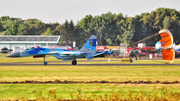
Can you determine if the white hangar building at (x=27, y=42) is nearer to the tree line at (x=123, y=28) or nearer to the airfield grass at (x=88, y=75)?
the tree line at (x=123, y=28)

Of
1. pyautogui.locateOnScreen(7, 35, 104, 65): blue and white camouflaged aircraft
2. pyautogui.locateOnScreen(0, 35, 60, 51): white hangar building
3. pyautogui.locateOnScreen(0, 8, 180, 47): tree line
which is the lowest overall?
pyautogui.locateOnScreen(7, 35, 104, 65): blue and white camouflaged aircraft

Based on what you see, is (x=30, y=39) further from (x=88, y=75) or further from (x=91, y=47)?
(x=88, y=75)

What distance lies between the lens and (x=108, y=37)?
133 metres

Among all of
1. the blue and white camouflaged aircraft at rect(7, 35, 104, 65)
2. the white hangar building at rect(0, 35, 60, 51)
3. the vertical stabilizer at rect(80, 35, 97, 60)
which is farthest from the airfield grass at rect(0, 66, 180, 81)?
the white hangar building at rect(0, 35, 60, 51)

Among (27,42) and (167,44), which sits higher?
(27,42)

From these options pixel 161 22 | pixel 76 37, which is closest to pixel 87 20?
pixel 76 37

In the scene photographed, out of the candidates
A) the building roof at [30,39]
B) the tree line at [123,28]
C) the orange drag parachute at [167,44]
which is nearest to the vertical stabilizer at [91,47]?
the orange drag parachute at [167,44]

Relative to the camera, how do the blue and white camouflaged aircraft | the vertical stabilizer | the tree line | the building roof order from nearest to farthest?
the blue and white camouflaged aircraft, the vertical stabilizer, the building roof, the tree line

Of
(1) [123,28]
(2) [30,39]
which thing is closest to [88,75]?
(2) [30,39]

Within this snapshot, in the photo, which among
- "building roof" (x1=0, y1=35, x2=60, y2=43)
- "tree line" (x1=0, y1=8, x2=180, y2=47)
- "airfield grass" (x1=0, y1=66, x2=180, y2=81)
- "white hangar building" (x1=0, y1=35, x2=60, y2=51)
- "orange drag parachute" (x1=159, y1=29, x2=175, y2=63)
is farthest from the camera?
"tree line" (x1=0, y1=8, x2=180, y2=47)

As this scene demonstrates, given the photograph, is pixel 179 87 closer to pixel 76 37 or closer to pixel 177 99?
pixel 177 99

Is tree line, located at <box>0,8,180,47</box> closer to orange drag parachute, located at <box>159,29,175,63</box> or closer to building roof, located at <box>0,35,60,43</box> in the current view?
building roof, located at <box>0,35,60,43</box>

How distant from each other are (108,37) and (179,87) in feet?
378

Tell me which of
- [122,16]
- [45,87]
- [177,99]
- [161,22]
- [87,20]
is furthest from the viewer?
[87,20]
